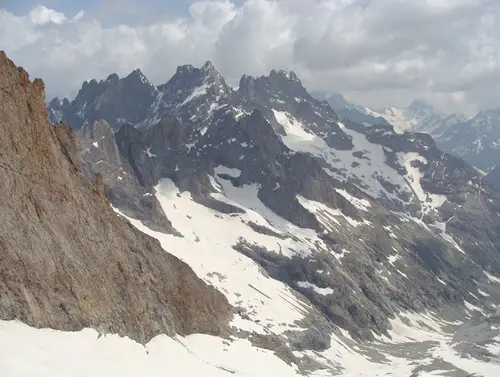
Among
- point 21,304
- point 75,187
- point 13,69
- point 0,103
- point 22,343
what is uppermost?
point 13,69

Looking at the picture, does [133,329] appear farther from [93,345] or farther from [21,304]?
[21,304]

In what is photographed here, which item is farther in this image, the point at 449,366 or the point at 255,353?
the point at 449,366

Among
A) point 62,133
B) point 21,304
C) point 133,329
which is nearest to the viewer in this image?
point 21,304

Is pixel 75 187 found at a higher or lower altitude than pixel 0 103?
lower

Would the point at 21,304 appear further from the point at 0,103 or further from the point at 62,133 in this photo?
the point at 62,133

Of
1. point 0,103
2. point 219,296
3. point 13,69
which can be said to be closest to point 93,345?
point 0,103

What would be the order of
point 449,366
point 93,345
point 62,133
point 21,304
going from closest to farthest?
point 21,304 < point 93,345 < point 62,133 < point 449,366

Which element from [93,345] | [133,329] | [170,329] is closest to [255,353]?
[170,329]
